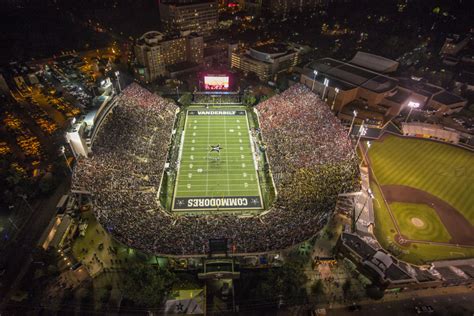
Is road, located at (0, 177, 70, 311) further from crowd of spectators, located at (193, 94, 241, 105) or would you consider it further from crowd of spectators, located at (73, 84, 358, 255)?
crowd of spectators, located at (193, 94, 241, 105)

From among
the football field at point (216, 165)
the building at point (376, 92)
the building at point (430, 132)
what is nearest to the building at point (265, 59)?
the building at point (376, 92)

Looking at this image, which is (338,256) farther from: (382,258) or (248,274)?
(248,274)

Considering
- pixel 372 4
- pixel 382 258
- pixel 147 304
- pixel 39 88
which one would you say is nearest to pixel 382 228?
pixel 382 258

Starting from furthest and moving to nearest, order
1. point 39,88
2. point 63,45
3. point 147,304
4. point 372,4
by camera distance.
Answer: point 372,4 → point 63,45 → point 39,88 → point 147,304

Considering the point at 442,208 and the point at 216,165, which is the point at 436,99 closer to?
the point at 442,208

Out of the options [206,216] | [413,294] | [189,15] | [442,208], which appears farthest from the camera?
[189,15]

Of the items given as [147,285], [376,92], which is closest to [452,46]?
[376,92]

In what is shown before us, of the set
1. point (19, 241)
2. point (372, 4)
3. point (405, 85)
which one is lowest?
point (19, 241)
